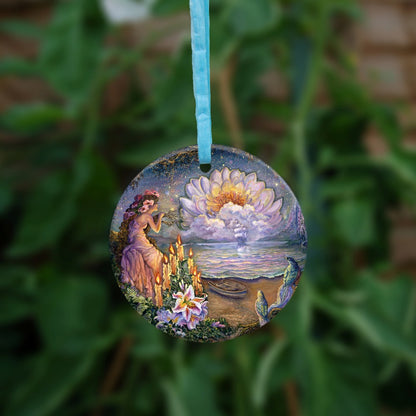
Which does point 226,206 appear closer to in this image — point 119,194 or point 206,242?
point 206,242

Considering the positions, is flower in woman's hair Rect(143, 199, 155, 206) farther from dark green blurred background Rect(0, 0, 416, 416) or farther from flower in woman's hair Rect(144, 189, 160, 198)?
dark green blurred background Rect(0, 0, 416, 416)

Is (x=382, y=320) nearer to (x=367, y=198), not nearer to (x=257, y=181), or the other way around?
(x=367, y=198)

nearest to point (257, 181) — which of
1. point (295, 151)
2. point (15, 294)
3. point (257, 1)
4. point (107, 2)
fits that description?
point (257, 1)

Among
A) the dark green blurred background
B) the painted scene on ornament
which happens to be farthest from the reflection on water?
the dark green blurred background

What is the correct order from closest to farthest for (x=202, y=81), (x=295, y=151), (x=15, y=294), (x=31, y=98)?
(x=202, y=81)
(x=295, y=151)
(x=15, y=294)
(x=31, y=98)

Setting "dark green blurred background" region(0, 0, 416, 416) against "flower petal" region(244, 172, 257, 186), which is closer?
"flower petal" region(244, 172, 257, 186)

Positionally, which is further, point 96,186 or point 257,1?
point 96,186

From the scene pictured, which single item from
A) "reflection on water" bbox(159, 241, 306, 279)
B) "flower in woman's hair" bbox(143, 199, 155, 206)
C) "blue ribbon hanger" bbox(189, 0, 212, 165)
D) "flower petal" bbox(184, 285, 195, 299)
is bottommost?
"flower petal" bbox(184, 285, 195, 299)

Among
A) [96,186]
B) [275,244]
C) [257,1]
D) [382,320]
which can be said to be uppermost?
[257,1]
